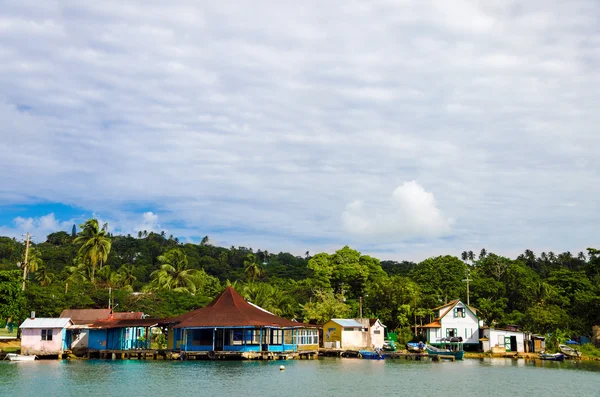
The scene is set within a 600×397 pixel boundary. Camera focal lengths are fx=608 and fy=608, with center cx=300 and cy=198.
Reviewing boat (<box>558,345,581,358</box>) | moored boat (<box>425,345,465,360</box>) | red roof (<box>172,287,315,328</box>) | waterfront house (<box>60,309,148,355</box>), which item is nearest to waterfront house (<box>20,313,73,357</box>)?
waterfront house (<box>60,309,148,355</box>)

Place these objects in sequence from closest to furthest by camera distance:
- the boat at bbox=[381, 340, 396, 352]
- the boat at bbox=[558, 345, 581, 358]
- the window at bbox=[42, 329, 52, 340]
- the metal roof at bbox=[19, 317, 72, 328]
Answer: the metal roof at bbox=[19, 317, 72, 328]
the window at bbox=[42, 329, 52, 340]
the boat at bbox=[558, 345, 581, 358]
the boat at bbox=[381, 340, 396, 352]

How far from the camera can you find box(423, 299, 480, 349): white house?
68.1 meters

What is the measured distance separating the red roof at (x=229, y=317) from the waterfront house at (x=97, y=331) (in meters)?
4.84

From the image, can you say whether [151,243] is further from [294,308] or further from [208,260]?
[294,308]

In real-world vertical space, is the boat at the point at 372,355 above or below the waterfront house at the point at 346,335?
below

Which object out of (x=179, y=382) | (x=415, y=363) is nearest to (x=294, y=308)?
(x=415, y=363)

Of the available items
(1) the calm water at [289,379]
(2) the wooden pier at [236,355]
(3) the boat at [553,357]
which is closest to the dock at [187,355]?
(2) the wooden pier at [236,355]

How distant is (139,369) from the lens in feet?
147

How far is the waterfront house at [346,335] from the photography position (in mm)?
64312

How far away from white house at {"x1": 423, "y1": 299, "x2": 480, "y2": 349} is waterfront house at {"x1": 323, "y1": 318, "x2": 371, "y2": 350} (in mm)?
8369

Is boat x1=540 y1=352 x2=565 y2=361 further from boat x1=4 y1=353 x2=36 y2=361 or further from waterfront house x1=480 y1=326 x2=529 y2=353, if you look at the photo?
boat x1=4 y1=353 x2=36 y2=361

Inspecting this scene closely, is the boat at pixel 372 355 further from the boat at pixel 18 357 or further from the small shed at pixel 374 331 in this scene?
the boat at pixel 18 357

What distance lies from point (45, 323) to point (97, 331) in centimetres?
471

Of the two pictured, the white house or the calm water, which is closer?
the calm water
